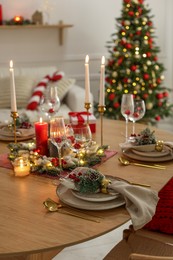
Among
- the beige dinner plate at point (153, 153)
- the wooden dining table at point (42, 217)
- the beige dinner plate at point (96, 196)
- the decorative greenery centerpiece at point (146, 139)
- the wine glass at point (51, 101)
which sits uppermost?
the wine glass at point (51, 101)

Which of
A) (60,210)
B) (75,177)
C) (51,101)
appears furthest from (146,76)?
(60,210)

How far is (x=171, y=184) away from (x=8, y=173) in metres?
0.84

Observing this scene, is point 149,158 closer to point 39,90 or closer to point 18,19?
point 39,90

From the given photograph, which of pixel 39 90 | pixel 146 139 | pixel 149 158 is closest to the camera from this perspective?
pixel 149 158

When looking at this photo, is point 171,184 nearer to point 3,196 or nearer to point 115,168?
point 115,168

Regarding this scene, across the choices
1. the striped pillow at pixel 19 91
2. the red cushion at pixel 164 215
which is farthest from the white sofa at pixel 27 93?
the red cushion at pixel 164 215

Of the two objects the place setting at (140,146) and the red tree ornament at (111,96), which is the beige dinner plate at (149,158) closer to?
the place setting at (140,146)

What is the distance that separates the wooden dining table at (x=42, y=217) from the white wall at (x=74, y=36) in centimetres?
313

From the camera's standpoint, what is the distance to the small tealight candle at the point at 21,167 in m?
1.76

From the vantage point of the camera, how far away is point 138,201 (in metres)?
1.45

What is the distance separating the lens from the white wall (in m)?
4.70

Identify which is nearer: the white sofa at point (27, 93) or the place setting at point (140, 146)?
the place setting at point (140, 146)

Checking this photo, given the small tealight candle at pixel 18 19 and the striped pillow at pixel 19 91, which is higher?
the small tealight candle at pixel 18 19

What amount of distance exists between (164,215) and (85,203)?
643 millimetres
